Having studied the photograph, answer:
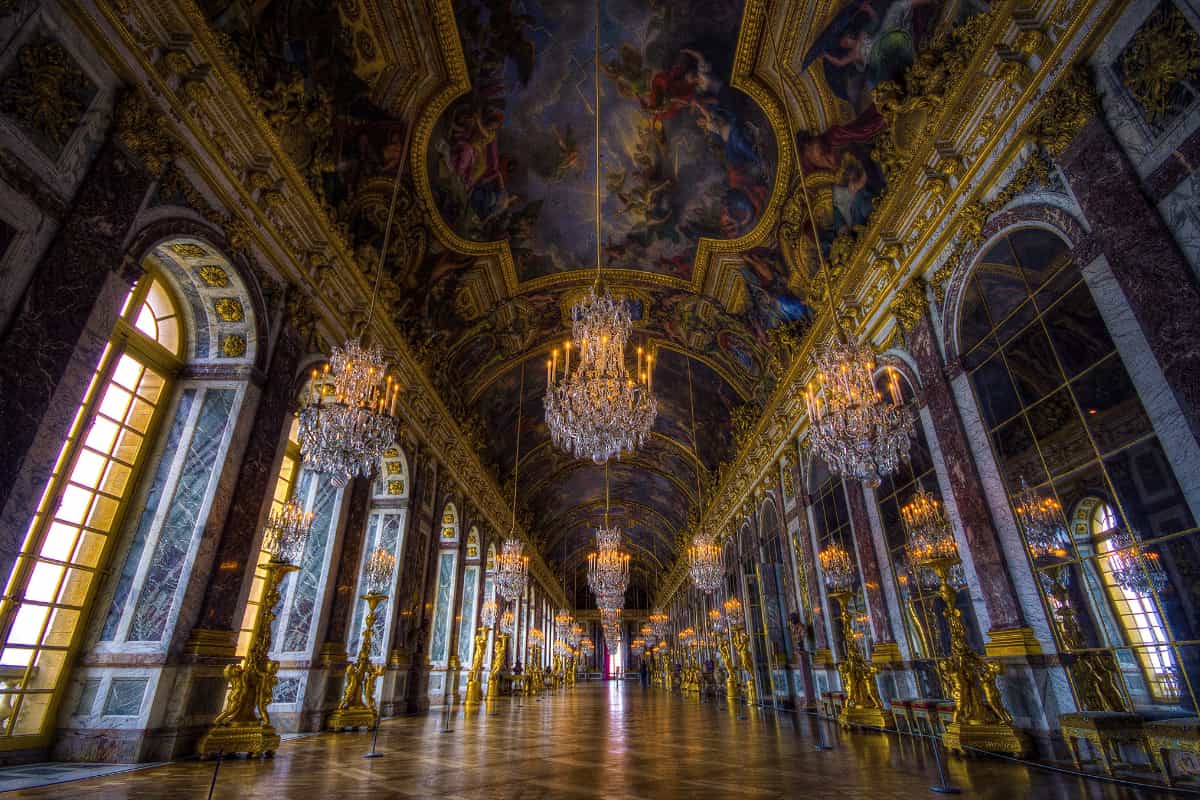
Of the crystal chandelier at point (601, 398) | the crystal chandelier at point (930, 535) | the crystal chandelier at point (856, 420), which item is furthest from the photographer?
the crystal chandelier at point (601, 398)

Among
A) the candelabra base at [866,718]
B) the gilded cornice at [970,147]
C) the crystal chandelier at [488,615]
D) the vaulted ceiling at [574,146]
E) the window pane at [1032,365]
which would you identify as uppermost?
the vaulted ceiling at [574,146]

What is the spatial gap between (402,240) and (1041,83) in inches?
348

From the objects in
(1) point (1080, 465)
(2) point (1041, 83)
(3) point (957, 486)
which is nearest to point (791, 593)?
(3) point (957, 486)

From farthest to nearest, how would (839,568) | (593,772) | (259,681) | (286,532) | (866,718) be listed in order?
(839,568), (866,718), (286,532), (259,681), (593,772)

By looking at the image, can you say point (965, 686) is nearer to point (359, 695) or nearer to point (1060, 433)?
point (1060, 433)

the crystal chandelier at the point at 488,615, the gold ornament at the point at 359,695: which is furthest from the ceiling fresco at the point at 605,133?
the crystal chandelier at the point at 488,615

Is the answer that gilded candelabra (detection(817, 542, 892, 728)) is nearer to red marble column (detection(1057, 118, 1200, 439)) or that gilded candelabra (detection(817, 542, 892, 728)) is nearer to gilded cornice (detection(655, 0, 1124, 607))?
gilded cornice (detection(655, 0, 1124, 607))

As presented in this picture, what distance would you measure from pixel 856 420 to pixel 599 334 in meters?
3.00

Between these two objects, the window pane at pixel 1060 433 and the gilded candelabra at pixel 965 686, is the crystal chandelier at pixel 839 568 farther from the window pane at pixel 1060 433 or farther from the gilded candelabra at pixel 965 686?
the window pane at pixel 1060 433

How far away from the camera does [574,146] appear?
9.69m

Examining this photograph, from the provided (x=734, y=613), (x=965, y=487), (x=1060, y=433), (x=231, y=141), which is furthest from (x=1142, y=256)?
(x=734, y=613)

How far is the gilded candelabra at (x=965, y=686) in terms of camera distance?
16.1 ft

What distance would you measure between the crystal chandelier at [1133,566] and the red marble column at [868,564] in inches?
157

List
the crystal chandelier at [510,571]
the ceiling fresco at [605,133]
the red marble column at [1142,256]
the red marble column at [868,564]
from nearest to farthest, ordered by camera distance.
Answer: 1. the red marble column at [1142,256]
2. the ceiling fresco at [605,133]
3. the red marble column at [868,564]
4. the crystal chandelier at [510,571]
